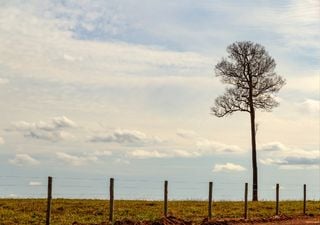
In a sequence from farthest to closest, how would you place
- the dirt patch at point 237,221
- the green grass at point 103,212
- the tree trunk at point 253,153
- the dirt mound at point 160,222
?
the tree trunk at point 253,153, the green grass at point 103,212, the dirt patch at point 237,221, the dirt mound at point 160,222

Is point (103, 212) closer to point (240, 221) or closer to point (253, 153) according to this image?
point (240, 221)

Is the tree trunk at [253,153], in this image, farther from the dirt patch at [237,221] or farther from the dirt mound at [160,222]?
the dirt mound at [160,222]

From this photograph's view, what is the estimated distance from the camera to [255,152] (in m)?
52.2

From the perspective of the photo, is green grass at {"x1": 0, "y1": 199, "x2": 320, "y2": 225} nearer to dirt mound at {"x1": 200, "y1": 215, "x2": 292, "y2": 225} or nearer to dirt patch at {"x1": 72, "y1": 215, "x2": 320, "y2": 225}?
dirt mound at {"x1": 200, "y1": 215, "x2": 292, "y2": 225}

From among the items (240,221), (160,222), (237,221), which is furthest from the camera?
(240,221)

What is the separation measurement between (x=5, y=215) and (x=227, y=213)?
12.3m

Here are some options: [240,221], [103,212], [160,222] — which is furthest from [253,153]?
[160,222]

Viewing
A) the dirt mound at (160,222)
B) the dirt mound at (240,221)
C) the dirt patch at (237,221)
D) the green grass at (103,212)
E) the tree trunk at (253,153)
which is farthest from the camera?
the tree trunk at (253,153)

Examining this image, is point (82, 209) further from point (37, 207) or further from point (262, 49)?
point (262, 49)

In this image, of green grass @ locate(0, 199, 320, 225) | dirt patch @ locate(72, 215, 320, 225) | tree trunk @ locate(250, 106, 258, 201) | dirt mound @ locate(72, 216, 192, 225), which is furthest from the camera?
tree trunk @ locate(250, 106, 258, 201)

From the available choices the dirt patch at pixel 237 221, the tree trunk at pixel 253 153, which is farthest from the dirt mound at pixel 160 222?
the tree trunk at pixel 253 153


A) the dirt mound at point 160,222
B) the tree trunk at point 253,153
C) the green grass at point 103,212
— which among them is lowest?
the green grass at point 103,212

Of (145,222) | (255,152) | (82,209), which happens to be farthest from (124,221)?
(255,152)

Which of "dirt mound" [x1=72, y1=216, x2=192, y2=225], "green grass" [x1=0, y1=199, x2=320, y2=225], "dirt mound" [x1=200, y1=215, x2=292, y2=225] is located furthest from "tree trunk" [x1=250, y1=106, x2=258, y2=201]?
"dirt mound" [x1=72, y1=216, x2=192, y2=225]
